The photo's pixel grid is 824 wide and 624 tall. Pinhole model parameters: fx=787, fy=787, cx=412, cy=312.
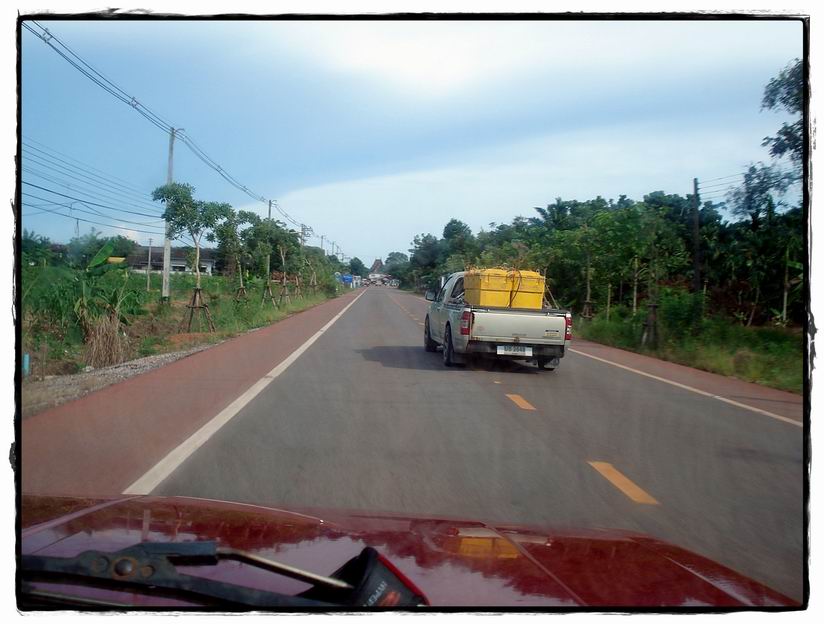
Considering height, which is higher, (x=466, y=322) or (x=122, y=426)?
(x=466, y=322)

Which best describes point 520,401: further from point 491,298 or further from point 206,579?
point 206,579

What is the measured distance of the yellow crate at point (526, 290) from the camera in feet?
53.9

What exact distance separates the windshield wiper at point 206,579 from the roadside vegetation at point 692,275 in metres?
8.61

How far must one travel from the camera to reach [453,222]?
220ft

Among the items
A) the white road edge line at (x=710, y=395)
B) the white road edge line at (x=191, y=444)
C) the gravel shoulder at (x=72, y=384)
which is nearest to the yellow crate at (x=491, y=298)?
the white road edge line at (x=710, y=395)

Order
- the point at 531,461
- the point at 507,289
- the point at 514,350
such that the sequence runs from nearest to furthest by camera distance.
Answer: the point at 531,461 < the point at 514,350 < the point at 507,289

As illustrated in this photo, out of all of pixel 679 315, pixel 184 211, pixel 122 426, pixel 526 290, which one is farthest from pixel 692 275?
pixel 122 426

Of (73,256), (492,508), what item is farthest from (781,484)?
(73,256)

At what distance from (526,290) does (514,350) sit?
7.56 ft

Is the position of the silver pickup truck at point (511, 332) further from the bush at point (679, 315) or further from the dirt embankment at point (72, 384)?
the bush at point (679, 315)

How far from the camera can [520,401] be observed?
1125cm

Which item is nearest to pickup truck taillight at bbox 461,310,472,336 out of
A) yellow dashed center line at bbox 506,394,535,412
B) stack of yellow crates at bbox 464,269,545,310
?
stack of yellow crates at bbox 464,269,545,310

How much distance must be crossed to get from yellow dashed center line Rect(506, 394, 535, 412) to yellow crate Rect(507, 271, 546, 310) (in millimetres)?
4906
